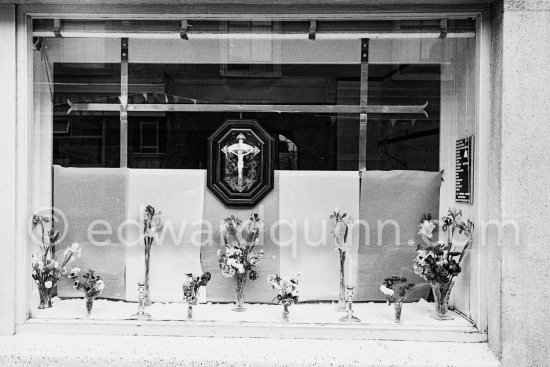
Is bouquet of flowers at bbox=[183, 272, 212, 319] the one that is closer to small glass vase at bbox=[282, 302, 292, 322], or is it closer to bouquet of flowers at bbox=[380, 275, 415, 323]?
small glass vase at bbox=[282, 302, 292, 322]

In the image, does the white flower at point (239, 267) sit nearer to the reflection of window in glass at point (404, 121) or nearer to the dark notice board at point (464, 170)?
the reflection of window in glass at point (404, 121)

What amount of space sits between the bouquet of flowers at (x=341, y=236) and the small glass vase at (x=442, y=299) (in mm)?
819

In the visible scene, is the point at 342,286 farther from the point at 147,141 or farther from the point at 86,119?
the point at 86,119

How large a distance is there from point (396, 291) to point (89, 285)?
2.71 metres

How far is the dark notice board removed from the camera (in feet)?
15.3

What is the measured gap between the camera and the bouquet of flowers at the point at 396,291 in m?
4.60

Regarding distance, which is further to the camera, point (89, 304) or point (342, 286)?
point (342, 286)

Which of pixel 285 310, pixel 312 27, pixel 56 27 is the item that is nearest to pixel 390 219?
pixel 285 310

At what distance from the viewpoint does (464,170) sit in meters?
4.79

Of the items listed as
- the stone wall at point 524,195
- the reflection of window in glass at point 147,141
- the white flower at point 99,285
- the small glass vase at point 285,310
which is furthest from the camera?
the reflection of window in glass at point 147,141

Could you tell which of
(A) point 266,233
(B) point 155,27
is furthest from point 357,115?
(B) point 155,27

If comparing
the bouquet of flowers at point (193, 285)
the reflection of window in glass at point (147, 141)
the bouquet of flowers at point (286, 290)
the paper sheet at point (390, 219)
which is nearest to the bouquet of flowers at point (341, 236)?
the paper sheet at point (390, 219)

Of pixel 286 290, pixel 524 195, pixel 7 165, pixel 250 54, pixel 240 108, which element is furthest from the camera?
pixel 240 108

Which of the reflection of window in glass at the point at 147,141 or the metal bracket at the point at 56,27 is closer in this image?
the metal bracket at the point at 56,27
